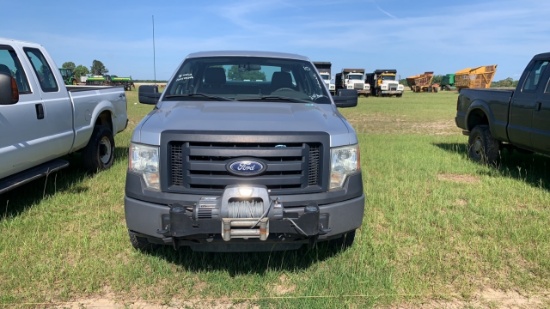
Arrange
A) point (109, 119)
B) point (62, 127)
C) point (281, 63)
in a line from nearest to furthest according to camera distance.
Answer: point (281, 63) → point (62, 127) → point (109, 119)

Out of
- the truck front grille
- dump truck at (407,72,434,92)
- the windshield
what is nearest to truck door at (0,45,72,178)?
the windshield

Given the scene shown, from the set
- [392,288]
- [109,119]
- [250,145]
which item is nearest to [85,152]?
[109,119]

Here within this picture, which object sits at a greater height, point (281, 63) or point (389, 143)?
point (281, 63)

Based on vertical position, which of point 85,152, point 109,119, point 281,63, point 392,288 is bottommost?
point 392,288

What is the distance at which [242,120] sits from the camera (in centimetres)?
322

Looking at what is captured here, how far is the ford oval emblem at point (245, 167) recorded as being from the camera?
2.96m

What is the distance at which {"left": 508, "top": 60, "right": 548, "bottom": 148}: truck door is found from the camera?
6.27m

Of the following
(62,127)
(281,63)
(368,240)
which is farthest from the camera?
(62,127)

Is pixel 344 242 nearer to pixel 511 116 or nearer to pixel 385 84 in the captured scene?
pixel 511 116

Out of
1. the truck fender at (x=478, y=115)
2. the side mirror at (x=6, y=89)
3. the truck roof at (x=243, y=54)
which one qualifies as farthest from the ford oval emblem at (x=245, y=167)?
the truck fender at (x=478, y=115)

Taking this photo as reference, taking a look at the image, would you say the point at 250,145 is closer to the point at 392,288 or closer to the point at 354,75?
the point at 392,288

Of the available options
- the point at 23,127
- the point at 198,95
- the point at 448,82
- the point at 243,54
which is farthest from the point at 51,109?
the point at 448,82

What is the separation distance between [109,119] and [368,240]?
204 inches

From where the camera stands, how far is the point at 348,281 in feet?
10.9
